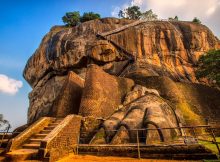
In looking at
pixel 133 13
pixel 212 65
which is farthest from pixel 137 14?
pixel 212 65

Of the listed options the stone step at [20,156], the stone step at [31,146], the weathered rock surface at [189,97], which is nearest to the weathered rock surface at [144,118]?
the weathered rock surface at [189,97]

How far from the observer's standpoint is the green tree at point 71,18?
102 feet

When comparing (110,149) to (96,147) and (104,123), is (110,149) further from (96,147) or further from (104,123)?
(104,123)

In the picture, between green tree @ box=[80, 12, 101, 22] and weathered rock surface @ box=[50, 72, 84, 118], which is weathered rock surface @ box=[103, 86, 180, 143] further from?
green tree @ box=[80, 12, 101, 22]

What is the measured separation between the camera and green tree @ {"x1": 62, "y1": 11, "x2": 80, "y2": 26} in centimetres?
3094

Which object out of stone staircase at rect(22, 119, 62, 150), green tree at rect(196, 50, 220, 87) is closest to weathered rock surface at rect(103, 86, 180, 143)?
stone staircase at rect(22, 119, 62, 150)

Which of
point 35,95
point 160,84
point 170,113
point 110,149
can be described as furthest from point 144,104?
point 35,95

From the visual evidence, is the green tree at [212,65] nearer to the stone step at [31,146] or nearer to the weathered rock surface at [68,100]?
the weathered rock surface at [68,100]

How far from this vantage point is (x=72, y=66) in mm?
21922

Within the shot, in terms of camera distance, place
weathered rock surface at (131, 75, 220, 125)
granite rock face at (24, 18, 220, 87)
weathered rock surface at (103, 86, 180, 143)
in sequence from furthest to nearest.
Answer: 1. granite rock face at (24, 18, 220, 87)
2. weathered rock surface at (131, 75, 220, 125)
3. weathered rock surface at (103, 86, 180, 143)

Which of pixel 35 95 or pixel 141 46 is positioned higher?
pixel 141 46

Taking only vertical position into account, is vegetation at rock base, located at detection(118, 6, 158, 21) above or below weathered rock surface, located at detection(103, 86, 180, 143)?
above

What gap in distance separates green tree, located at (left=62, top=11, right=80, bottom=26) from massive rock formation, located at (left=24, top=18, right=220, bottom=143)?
8.50ft

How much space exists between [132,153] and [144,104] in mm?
3993
